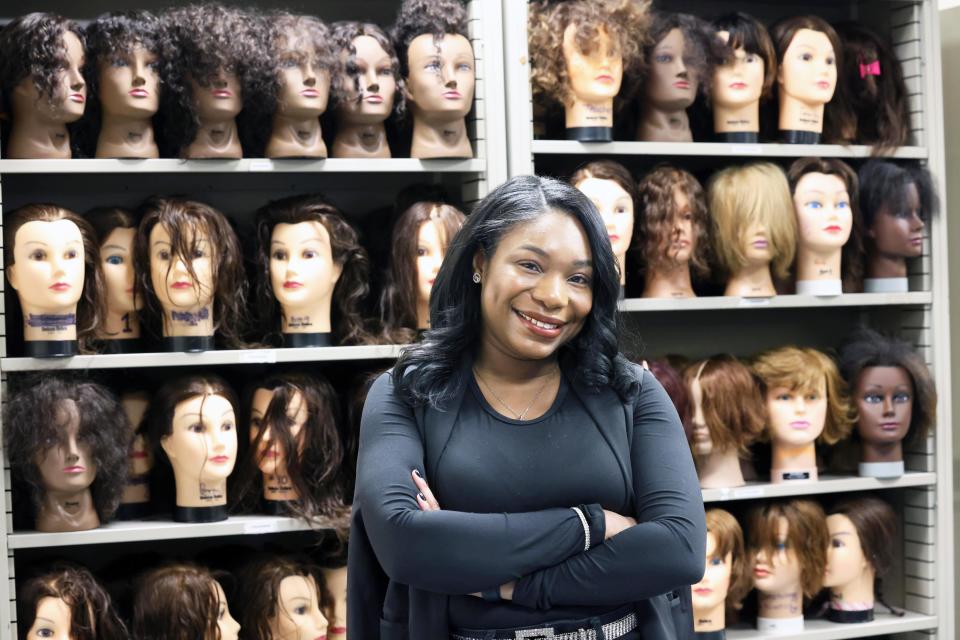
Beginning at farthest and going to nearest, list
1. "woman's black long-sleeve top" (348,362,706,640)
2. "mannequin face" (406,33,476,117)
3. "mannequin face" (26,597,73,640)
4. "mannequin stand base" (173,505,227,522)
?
"mannequin face" (406,33,476,117) < "mannequin stand base" (173,505,227,522) < "mannequin face" (26,597,73,640) < "woman's black long-sleeve top" (348,362,706,640)

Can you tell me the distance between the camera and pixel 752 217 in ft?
11.4

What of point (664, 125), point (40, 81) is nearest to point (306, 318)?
point (40, 81)

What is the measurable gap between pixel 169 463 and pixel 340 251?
750 mm

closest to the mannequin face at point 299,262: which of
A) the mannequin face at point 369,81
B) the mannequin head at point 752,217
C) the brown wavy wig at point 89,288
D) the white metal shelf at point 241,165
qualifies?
the white metal shelf at point 241,165

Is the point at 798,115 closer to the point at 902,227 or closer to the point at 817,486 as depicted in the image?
the point at 902,227

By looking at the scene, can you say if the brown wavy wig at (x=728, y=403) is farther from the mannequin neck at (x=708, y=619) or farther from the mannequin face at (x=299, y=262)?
the mannequin face at (x=299, y=262)

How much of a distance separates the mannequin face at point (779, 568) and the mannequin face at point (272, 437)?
1.43 metres

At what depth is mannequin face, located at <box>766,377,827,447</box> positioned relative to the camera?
3.52m

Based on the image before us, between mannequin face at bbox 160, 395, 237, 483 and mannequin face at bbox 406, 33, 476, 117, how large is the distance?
994 mm

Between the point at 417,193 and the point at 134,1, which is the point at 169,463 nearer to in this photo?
the point at 417,193

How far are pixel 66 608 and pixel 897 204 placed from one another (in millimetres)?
2628

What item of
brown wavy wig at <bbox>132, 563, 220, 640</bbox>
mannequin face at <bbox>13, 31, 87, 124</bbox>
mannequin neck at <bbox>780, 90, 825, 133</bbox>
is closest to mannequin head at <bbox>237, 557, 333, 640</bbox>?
brown wavy wig at <bbox>132, 563, 220, 640</bbox>

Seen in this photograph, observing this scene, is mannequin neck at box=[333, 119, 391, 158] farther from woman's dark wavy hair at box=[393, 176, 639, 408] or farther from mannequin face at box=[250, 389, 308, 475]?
woman's dark wavy hair at box=[393, 176, 639, 408]

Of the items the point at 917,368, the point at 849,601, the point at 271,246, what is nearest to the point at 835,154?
the point at 917,368
